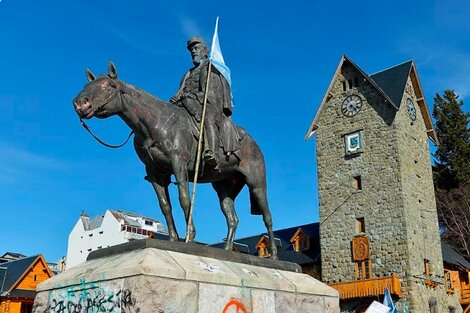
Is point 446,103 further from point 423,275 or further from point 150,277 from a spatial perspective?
point 150,277

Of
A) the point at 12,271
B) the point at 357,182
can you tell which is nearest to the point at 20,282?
the point at 12,271

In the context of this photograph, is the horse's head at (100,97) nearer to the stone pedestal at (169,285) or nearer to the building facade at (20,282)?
the stone pedestal at (169,285)

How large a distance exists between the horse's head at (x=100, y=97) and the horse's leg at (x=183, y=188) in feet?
2.84

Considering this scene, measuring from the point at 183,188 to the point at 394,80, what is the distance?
107ft

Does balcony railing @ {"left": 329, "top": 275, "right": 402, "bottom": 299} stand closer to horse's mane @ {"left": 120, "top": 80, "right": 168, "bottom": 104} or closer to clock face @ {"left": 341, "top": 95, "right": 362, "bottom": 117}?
clock face @ {"left": 341, "top": 95, "right": 362, "bottom": 117}

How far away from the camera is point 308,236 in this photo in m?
→ 37.8

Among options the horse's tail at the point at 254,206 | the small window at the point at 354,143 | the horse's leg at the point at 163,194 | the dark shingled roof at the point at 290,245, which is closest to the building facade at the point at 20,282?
the dark shingled roof at the point at 290,245

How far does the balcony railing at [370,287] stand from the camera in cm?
2977

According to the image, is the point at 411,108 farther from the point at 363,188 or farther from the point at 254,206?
the point at 254,206

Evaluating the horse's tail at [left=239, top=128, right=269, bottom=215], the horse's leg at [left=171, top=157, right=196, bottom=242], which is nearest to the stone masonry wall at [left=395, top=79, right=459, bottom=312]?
the horse's tail at [left=239, top=128, right=269, bottom=215]

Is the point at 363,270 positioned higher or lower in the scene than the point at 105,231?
lower

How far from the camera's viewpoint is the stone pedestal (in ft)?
16.3

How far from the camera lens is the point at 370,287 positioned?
3030 cm

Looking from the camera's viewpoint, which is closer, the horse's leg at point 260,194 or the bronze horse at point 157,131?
the bronze horse at point 157,131
